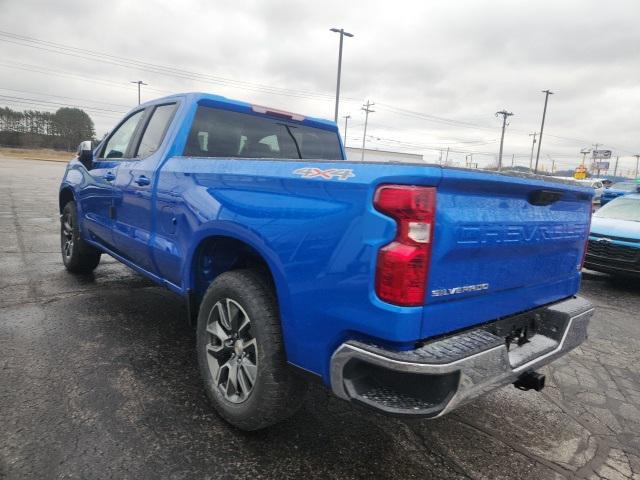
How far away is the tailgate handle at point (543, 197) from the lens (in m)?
2.32

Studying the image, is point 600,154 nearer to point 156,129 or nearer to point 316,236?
point 156,129

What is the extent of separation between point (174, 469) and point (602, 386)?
126 inches

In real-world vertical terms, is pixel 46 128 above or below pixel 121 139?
above

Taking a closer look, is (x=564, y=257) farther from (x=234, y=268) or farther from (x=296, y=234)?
(x=234, y=268)

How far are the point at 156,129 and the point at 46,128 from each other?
84423mm

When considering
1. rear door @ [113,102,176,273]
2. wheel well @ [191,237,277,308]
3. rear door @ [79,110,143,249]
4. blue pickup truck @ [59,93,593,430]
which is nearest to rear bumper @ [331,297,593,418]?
blue pickup truck @ [59,93,593,430]

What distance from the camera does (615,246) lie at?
693cm

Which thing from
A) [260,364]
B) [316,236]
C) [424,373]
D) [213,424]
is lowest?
[213,424]

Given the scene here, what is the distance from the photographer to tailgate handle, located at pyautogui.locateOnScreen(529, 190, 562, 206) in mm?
2318

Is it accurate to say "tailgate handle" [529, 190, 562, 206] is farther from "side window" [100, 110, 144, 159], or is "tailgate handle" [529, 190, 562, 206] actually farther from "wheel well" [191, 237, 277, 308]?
"side window" [100, 110, 144, 159]

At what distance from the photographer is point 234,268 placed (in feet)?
9.51

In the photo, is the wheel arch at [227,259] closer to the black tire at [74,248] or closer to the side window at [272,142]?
the side window at [272,142]

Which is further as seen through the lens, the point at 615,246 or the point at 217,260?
the point at 615,246

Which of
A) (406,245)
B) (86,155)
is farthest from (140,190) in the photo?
(406,245)
